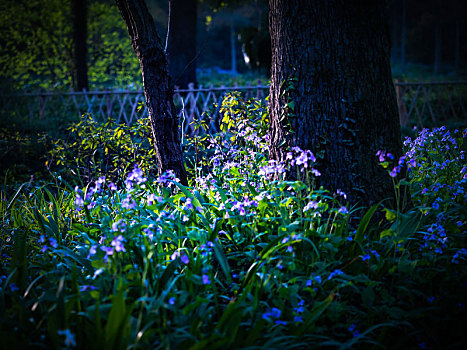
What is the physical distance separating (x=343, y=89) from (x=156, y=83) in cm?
170

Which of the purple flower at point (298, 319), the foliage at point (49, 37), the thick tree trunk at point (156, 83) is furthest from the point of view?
the foliage at point (49, 37)

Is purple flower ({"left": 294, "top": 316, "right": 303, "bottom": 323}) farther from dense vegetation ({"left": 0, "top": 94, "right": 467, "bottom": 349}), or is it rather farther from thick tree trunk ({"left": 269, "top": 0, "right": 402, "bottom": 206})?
thick tree trunk ({"left": 269, "top": 0, "right": 402, "bottom": 206})

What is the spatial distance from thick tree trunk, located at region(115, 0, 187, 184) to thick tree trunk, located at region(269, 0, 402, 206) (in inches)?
47.7

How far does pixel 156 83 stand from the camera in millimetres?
3340

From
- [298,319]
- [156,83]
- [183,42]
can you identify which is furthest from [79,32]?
[298,319]

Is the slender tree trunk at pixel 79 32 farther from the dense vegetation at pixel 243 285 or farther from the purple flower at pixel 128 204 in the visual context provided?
the purple flower at pixel 128 204

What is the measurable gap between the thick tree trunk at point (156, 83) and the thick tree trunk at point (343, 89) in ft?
3.97

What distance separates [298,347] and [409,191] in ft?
5.68

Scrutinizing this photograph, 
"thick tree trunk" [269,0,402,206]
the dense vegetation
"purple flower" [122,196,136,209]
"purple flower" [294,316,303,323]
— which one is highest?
"thick tree trunk" [269,0,402,206]

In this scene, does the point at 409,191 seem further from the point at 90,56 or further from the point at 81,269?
the point at 90,56

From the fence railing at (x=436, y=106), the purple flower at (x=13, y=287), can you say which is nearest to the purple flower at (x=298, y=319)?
the purple flower at (x=13, y=287)

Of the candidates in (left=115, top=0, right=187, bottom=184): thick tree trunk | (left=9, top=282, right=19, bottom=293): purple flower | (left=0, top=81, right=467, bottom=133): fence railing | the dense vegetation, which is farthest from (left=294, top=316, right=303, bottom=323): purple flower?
(left=0, top=81, right=467, bottom=133): fence railing

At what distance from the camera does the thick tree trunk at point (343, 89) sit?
2.72 meters

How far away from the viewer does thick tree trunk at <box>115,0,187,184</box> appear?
3.23 metres
